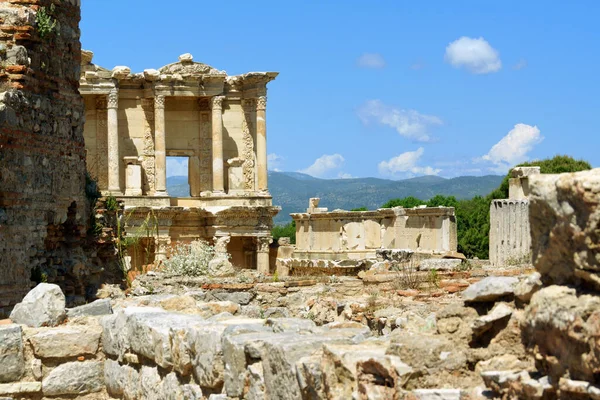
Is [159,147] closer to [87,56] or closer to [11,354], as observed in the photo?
[87,56]

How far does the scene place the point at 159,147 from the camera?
4325cm

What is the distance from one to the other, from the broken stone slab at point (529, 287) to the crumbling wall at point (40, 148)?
313 inches

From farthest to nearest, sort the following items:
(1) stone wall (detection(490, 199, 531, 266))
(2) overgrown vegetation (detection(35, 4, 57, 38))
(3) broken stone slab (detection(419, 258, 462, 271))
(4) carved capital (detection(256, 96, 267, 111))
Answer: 1. (4) carved capital (detection(256, 96, 267, 111))
2. (1) stone wall (detection(490, 199, 531, 266))
3. (3) broken stone slab (detection(419, 258, 462, 271))
4. (2) overgrown vegetation (detection(35, 4, 57, 38))

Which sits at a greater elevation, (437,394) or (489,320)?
(489,320)

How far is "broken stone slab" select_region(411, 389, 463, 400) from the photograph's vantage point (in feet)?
11.1

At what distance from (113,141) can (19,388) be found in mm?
36789

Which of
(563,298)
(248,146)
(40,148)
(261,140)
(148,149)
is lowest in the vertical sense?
(563,298)

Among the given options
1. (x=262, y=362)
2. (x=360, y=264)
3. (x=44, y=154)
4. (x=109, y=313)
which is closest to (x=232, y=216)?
(x=360, y=264)

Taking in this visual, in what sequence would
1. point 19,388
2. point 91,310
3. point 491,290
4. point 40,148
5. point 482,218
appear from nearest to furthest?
point 491,290 < point 19,388 < point 91,310 < point 40,148 < point 482,218

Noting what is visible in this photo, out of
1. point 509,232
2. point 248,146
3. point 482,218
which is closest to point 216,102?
point 248,146

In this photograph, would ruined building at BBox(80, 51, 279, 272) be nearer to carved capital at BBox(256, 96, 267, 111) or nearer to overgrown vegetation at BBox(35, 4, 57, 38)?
carved capital at BBox(256, 96, 267, 111)

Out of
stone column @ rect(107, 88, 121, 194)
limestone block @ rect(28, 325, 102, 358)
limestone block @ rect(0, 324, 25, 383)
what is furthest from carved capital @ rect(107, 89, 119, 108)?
limestone block @ rect(0, 324, 25, 383)

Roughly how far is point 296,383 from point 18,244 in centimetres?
736

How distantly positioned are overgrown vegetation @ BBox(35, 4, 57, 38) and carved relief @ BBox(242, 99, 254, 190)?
1287 inches
